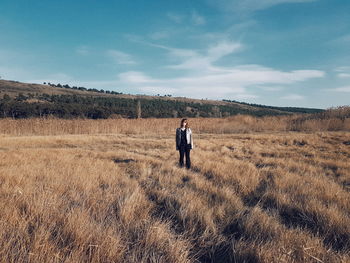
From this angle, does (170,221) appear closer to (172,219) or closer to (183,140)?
(172,219)

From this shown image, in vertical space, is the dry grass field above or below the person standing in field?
below

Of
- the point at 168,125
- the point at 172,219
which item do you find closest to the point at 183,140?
the point at 172,219

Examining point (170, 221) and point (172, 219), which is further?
point (172, 219)

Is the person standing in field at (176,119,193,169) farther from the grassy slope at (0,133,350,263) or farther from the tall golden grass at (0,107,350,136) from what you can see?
the tall golden grass at (0,107,350,136)

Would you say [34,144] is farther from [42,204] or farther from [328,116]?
[328,116]

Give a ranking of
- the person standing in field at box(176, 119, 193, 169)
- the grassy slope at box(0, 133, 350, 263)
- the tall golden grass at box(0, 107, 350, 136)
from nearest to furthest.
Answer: the grassy slope at box(0, 133, 350, 263) < the person standing in field at box(176, 119, 193, 169) < the tall golden grass at box(0, 107, 350, 136)

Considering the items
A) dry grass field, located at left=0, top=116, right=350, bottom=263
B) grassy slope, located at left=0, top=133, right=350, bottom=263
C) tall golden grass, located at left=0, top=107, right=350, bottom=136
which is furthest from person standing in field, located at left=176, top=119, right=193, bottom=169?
tall golden grass, located at left=0, top=107, right=350, bottom=136

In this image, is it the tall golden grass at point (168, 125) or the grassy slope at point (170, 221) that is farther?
the tall golden grass at point (168, 125)

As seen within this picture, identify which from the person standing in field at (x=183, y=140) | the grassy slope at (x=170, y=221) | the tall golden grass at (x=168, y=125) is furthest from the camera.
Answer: the tall golden grass at (x=168, y=125)

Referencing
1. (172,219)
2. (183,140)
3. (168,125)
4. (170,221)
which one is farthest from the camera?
(168,125)

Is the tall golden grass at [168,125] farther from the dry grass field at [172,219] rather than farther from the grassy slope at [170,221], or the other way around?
the grassy slope at [170,221]

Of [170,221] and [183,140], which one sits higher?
[183,140]

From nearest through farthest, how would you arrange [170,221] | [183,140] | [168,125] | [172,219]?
[170,221], [172,219], [183,140], [168,125]

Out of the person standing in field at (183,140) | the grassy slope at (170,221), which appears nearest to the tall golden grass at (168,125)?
the person standing in field at (183,140)
